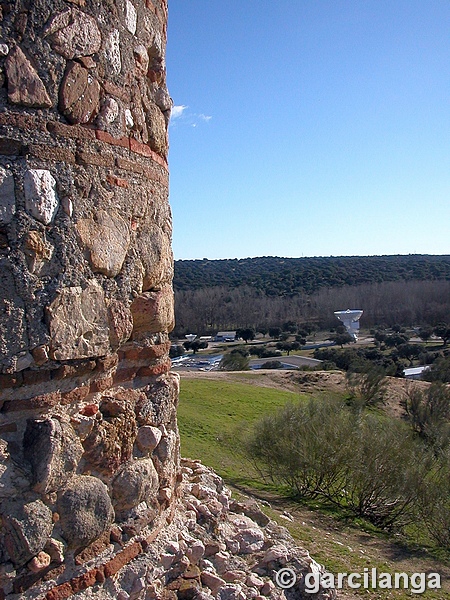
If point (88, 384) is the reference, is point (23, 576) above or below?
below

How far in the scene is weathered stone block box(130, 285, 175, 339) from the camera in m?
3.03

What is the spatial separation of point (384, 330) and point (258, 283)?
87.4ft

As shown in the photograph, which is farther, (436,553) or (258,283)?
(258,283)

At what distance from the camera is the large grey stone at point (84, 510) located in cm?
244

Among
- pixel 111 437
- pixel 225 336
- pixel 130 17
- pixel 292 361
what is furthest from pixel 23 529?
pixel 225 336

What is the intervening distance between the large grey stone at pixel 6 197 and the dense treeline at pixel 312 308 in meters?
53.2

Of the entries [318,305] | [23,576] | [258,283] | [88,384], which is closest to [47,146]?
[88,384]

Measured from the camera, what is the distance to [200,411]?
19.9m

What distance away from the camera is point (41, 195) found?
8.02 feet

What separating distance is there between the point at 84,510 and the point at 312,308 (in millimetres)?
59234

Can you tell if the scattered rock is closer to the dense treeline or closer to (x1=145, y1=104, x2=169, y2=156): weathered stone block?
(x1=145, y1=104, x2=169, y2=156): weathered stone block

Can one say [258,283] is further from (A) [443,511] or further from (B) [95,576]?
(B) [95,576]

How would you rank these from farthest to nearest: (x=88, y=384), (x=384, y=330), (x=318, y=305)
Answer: (x=318, y=305) < (x=384, y=330) < (x=88, y=384)

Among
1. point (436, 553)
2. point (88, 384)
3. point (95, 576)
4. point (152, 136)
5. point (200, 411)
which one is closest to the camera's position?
point (95, 576)
